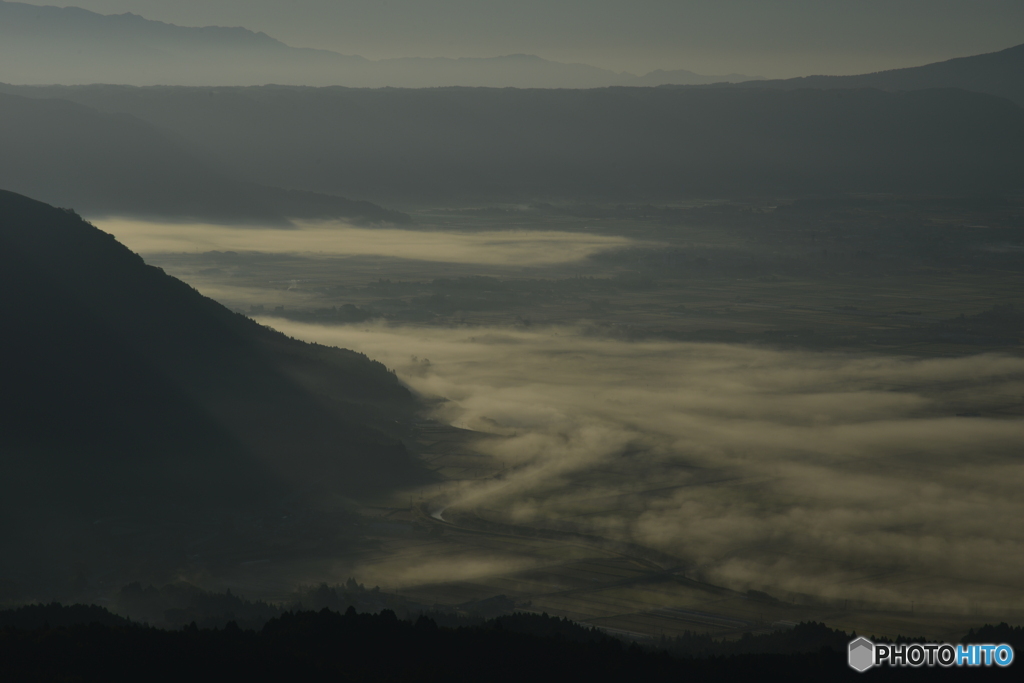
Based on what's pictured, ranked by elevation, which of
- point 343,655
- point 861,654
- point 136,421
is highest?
point 136,421

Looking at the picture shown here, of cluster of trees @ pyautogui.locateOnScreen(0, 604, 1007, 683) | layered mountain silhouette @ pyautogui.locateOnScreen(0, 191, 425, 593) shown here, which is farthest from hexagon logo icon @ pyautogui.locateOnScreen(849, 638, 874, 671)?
layered mountain silhouette @ pyautogui.locateOnScreen(0, 191, 425, 593)

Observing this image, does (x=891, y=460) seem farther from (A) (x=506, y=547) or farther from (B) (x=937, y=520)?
(A) (x=506, y=547)

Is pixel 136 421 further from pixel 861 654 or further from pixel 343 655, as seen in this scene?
pixel 861 654

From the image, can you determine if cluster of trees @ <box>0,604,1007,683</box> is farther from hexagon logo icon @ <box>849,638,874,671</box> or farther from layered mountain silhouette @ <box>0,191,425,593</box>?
layered mountain silhouette @ <box>0,191,425,593</box>

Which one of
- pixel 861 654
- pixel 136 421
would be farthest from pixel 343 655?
pixel 136 421

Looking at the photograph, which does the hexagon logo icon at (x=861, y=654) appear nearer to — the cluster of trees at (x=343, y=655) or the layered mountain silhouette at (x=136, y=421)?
the cluster of trees at (x=343, y=655)

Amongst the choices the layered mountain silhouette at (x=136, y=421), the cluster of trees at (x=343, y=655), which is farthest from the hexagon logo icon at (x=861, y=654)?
the layered mountain silhouette at (x=136, y=421)
